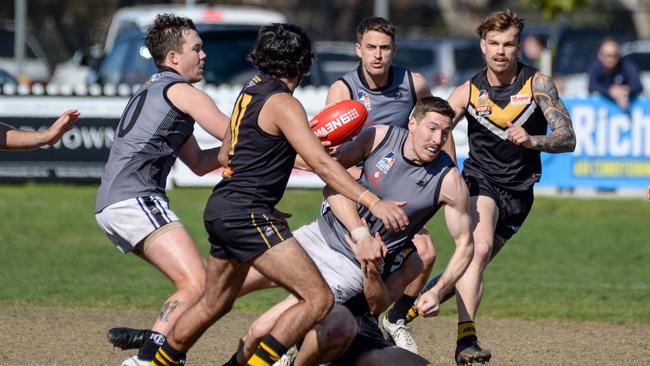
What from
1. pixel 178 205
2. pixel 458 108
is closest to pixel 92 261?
pixel 178 205

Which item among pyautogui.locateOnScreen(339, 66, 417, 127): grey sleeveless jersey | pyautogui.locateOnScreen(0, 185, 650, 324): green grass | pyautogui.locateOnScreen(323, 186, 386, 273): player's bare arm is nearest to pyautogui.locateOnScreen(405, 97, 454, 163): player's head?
pyautogui.locateOnScreen(323, 186, 386, 273): player's bare arm

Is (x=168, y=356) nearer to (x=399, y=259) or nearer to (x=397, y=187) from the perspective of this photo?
(x=399, y=259)

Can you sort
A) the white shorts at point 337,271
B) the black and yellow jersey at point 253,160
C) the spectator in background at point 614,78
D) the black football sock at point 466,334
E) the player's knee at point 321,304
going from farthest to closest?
the spectator in background at point 614,78 < the black football sock at point 466,334 < the white shorts at point 337,271 < the black and yellow jersey at point 253,160 < the player's knee at point 321,304

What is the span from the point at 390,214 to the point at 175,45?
1.94 metres

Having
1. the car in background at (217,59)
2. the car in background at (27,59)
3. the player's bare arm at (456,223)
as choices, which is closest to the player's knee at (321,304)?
the player's bare arm at (456,223)

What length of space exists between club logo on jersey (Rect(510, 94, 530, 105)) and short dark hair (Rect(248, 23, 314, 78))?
7.20ft

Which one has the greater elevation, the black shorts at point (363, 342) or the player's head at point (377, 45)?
the player's head at point (377, 45)

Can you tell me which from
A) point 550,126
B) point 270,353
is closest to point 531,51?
point 550,126

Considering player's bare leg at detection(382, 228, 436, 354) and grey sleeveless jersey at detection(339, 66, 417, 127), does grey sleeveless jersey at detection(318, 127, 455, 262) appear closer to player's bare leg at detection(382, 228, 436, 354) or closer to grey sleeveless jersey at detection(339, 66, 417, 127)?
player's bare leg at detection(382, 228, 436, 354)

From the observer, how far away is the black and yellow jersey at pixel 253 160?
668 centimetres

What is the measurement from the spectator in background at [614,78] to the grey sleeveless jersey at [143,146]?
10.8m

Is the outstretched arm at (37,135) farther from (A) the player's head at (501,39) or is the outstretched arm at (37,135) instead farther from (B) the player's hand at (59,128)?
(A) the player's head at (501,39)

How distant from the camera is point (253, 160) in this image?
6.70 metres

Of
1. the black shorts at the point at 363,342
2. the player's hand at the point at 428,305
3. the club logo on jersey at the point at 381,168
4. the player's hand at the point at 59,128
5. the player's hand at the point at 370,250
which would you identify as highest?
the club logo on jersey at the point at 381,168
